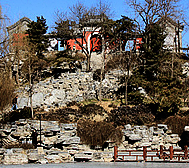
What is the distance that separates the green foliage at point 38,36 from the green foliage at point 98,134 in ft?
49.7

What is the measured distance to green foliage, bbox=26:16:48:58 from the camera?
1275 inches

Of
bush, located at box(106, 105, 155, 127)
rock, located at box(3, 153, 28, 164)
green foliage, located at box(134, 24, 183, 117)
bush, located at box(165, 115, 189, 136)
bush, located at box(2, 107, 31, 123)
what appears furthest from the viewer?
green foliage, located at box(134, 24, 183, 117)

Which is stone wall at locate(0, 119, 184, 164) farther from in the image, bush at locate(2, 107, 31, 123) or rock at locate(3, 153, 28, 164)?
bush at locate(2, 107, 31, 123)

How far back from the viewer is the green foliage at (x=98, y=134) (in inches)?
729

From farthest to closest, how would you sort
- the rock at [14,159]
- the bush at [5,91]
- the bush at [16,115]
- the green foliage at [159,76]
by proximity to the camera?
the green foliage at [159,76] → the bush at [5,91] → the bush at [16,115] → the rock at [14,159]

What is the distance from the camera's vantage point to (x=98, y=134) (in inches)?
735

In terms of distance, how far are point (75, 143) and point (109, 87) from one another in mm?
9245

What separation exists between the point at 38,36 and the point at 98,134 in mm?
18826

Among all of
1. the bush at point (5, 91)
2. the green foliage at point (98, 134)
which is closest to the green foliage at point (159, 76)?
the green foliage at point (98, 134)

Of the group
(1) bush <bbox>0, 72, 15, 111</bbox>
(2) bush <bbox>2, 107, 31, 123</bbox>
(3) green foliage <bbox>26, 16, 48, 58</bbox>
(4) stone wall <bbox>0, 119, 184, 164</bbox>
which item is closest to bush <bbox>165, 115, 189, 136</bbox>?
(4) stone wall <bbox>0, 119, 184, 164</bbox>

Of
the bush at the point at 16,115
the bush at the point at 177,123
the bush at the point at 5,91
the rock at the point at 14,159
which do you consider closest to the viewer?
the rock at the point at 14,159

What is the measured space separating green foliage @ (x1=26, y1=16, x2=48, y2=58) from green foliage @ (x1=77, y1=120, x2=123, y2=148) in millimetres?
15158

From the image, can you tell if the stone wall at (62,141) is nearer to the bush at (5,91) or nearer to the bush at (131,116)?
the bush at (131,116)

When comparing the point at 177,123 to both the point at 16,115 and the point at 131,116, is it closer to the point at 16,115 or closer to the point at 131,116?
the point at 131,116
